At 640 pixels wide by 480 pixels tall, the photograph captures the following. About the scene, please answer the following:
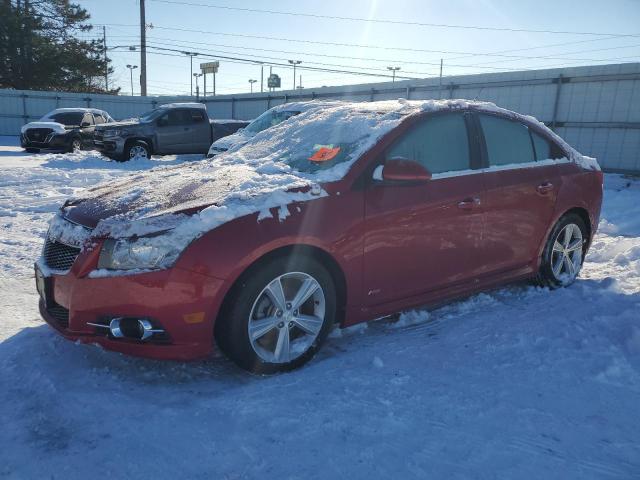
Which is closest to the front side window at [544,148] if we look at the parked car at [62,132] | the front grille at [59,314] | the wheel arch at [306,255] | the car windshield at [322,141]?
the car windshield at [322,141]

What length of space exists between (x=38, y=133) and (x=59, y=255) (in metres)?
17.4

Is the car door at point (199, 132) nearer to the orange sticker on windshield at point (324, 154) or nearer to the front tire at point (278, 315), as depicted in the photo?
the orange sticker on windshield at point (324, 154)

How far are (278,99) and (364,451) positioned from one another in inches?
886

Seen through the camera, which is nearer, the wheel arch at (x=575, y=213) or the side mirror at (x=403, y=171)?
the side mirror at (x=403, y=171)

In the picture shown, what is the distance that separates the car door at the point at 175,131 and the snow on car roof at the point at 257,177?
12.5 metres

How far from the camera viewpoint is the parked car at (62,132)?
17734mm

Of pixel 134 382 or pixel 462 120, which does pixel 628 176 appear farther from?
pixel 134 382

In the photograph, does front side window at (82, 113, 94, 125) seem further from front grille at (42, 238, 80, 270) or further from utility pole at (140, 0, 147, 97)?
front grille at (42, 238, 80, 270)

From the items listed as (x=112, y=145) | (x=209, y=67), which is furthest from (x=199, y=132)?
(x=209, y=67)

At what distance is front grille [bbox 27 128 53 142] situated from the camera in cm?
1769

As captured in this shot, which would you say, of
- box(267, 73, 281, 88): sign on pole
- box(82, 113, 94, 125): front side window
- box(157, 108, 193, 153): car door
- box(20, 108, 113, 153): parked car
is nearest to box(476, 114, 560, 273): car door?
box(157, 108, 193, 153): car door

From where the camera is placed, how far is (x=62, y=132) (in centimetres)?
1784

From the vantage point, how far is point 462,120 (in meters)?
3.83

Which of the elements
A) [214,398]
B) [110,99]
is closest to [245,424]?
[214,398]
